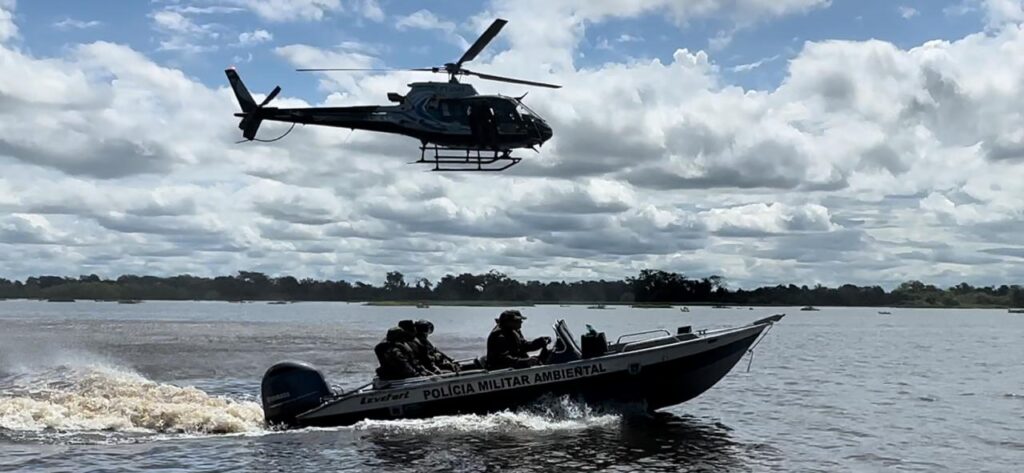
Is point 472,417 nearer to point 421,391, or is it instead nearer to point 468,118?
point 421,391

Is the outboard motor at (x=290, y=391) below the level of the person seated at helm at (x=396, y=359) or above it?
below

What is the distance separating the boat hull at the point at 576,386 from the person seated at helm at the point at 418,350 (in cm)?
98

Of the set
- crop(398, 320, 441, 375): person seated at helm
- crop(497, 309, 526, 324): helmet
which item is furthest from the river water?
crop(497, 309, 526, 324): helmet

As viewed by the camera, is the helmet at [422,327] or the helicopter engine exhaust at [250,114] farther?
the helicopter engine exhaust at [250,114]

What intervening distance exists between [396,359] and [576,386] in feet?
11.6

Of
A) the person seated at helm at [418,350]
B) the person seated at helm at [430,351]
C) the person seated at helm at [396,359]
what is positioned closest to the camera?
the person seated at helm at [396,359]

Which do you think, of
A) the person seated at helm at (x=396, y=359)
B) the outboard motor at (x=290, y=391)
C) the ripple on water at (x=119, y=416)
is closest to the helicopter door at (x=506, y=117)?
the person seated at helm at (x=396, y=359)

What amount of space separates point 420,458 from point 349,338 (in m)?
41.1

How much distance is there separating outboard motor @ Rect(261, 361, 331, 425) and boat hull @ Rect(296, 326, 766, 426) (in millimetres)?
224

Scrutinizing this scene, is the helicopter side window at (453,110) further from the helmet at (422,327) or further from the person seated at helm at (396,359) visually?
the person seated at helm at (396,359)

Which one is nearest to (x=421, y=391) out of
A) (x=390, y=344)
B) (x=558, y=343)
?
(x=390, y=344)

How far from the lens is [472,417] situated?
20047 mm

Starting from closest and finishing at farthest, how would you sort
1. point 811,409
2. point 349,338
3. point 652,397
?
point 652,397 → point 811,409 → point 349,338

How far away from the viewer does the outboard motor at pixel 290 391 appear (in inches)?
781
